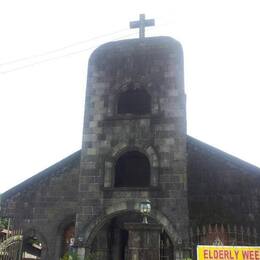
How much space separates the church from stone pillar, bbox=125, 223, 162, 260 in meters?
3.36

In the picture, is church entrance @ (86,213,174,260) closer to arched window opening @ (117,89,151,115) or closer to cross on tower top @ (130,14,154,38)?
arched window opening @ (117,89,151,115)

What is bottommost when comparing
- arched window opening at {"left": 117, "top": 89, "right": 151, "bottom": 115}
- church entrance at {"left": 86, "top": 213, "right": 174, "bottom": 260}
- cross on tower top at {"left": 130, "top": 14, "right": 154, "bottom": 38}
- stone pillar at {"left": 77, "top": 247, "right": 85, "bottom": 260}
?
stone pillar at {"left": 77, "top": 247, "right": 85, "bottom": 260}

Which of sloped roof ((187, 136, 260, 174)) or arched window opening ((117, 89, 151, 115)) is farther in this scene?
arched window opening ((117, 89, 151, 115))

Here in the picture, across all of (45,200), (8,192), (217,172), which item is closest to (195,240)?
(217,172)

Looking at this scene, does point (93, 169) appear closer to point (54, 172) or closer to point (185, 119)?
point (54, 172)

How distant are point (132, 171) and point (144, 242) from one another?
18.9 feet

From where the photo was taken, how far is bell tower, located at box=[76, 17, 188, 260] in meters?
14.9

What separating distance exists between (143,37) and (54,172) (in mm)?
7269

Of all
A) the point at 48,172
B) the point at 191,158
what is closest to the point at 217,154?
the point at 191,158

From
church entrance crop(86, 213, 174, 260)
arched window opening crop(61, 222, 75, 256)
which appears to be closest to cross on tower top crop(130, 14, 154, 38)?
church entrance crop(86, 213, 174, 260)

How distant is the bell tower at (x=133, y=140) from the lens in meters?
14.9

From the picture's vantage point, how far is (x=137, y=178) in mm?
16312

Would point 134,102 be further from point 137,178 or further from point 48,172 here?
point 48,172

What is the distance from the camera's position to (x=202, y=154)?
1670 cm
